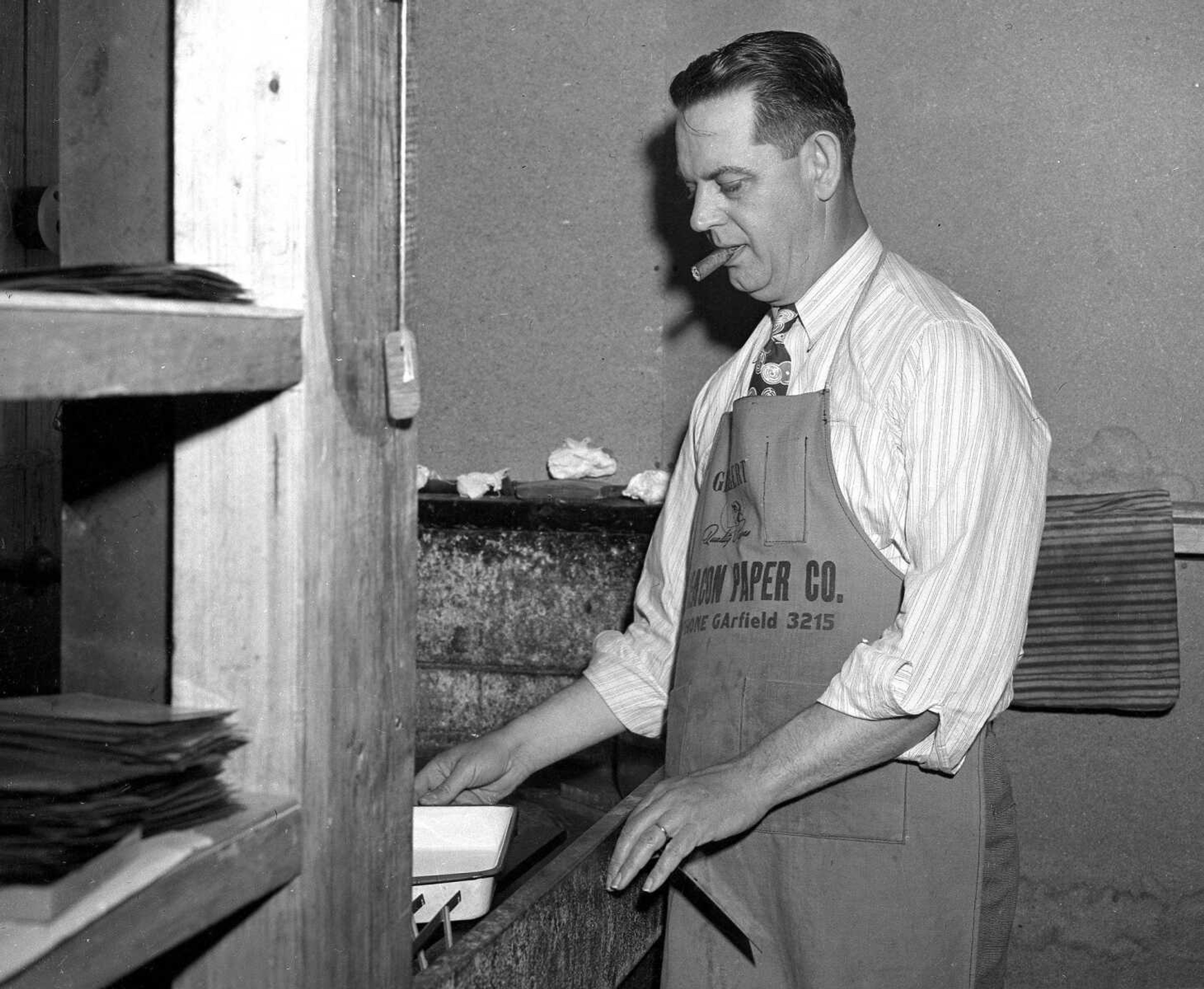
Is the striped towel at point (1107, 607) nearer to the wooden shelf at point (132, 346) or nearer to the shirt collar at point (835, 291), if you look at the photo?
the shirt collar at point (835, 291)

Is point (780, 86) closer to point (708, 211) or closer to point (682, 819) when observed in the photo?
point (708, 211)

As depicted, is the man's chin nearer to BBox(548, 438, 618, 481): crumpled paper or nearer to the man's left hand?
the man's left hand

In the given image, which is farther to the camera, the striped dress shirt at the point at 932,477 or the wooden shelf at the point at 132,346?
the striped dress shirt at the point at 932,477

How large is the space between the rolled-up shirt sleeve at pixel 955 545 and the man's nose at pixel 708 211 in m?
0.41

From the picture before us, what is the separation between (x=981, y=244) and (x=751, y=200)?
94 centimetres

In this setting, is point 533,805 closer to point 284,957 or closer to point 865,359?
point 865,359

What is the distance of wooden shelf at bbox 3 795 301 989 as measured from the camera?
0.59 metres

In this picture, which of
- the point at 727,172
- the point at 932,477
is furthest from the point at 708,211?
the point at 932,477

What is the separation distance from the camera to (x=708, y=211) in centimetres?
186

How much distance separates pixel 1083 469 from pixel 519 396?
4.14ft

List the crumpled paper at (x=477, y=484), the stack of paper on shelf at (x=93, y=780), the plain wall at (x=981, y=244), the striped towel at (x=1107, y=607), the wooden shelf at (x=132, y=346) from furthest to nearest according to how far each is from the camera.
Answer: the crumpled paper at (x=477, y=484), the plain wall at (x=981, y=244), the striped towel at (x=1107, y=607), the stack of paper on shelf at (x=93, y=780), the wooden shelf at (x=132, y=346)

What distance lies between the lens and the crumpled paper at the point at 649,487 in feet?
8.39

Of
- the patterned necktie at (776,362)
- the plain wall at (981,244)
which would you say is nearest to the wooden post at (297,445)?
the patterned necktie at (776,362)

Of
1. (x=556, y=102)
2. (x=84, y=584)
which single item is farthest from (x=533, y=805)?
(x=556, y=102)
